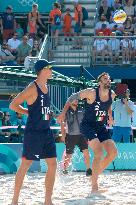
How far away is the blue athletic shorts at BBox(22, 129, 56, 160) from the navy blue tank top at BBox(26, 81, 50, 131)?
7 centimetres

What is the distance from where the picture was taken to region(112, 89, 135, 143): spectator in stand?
1504 cm

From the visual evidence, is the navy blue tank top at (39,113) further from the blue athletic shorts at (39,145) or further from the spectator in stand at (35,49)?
the spectator in stand at (35,49)

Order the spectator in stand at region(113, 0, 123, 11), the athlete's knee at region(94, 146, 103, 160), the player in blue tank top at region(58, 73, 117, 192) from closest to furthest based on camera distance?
1. the athlete's knee at region(94, 146, 103, 160)
2. the player in blue tank top at region(58, 73, 117, 192)
3. the spectator in stand at region(113, 0, 123, 11)

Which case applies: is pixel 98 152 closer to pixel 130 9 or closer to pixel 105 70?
pixel 105 70

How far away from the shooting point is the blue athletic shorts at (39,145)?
862 centimetres

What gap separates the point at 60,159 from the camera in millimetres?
13820

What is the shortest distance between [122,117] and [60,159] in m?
1.94

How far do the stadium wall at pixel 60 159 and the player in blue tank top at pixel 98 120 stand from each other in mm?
3166

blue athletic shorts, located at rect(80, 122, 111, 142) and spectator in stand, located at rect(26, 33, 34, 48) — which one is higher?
spectator in stand, located at rect(26, 33, 34, 48)

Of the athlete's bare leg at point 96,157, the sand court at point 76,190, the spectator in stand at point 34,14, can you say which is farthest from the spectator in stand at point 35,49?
the athlete's bare leg at point 96,157

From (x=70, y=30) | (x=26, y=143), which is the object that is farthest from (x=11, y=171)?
(x=70, y=30)

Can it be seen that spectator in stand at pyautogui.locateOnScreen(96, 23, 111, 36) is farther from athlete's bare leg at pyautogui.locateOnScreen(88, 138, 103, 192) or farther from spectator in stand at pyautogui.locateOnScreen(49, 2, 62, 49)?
athlete's bare leg at pyautogui.locateOnScreen(88, 138, 103, 192)

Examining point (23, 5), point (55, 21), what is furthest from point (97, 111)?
point (23, 5)

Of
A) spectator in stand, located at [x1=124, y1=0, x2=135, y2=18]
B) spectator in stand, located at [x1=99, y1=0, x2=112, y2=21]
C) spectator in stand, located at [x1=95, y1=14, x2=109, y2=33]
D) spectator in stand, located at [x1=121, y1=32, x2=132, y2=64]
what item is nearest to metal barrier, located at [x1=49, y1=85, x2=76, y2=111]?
spectator in stand, located at [x1=121, y1=32, x2=132, y2=64]
